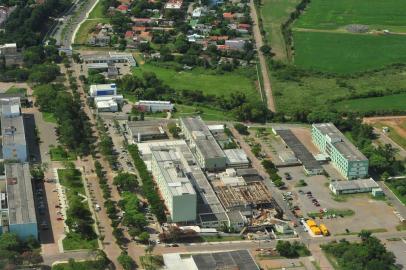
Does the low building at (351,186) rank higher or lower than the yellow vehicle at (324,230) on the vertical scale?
lower

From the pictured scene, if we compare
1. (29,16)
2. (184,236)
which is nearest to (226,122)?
(184,236)

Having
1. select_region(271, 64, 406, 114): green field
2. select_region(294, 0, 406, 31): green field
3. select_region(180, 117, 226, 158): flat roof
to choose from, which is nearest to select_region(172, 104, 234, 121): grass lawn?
select_region(180, 117, 226, 158): flat roof

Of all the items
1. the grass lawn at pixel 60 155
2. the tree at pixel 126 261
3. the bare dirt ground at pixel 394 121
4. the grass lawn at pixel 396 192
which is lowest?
the bare dirt ground at pixel 394 121

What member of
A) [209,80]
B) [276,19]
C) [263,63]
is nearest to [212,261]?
[209,80]

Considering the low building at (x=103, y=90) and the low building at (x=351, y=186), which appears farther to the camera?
the low building at (x=103, y=90)

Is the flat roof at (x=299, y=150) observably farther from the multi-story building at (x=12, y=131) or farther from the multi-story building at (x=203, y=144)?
the multi-story building at (x=12, y=131)

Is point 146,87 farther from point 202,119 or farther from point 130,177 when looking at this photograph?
point 130,177

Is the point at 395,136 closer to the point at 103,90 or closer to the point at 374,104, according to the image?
the point at 374,104

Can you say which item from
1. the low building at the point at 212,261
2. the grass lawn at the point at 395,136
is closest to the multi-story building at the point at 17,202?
the low building at the point at 212,261

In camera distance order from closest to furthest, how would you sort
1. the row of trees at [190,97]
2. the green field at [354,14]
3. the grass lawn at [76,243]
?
the grass lawn at [76,243] → the row of trees at [190,97] → the green field at [354,14]
